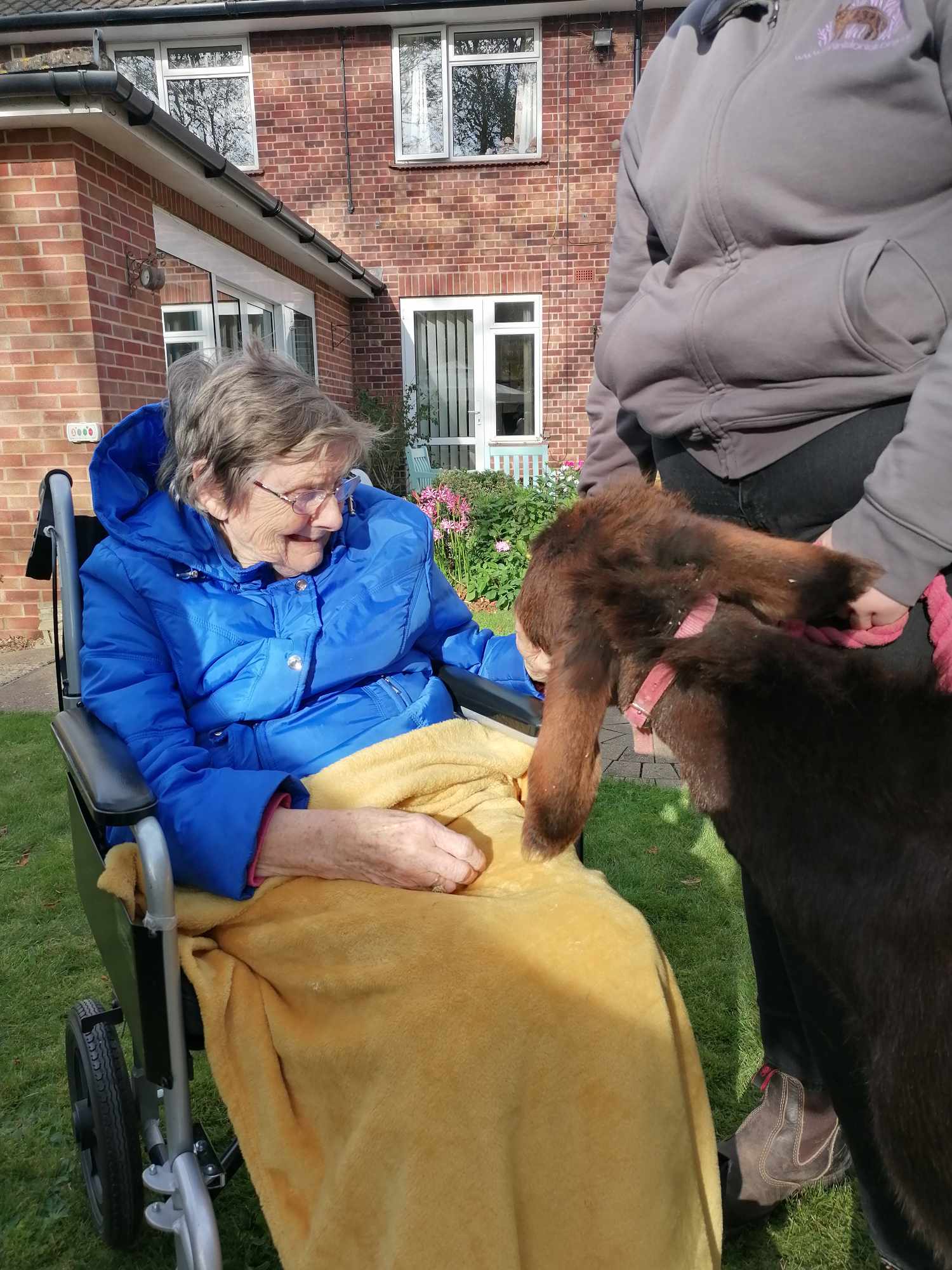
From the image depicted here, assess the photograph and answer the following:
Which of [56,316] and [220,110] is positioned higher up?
[220,110]

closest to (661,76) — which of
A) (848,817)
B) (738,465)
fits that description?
(738,465)

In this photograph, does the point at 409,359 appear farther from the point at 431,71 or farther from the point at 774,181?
the point at 774,181

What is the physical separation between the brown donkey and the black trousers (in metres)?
0.13

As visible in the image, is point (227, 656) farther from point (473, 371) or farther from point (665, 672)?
point (473, 371)

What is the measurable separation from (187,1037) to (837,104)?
6.23ft

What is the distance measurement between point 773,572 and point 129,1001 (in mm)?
1387

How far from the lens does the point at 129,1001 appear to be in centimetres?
171

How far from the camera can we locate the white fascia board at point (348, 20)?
12055 millimetres

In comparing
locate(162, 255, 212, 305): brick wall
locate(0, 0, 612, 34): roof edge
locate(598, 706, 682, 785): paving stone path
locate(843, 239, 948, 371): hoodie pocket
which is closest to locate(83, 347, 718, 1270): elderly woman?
locate(843, 239, 948, 371): hoodie pocket

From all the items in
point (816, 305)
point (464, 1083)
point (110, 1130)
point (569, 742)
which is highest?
point (816, 305)

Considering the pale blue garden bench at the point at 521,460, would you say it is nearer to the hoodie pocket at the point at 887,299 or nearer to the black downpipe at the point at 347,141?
the black downpipe at the point at 347,141

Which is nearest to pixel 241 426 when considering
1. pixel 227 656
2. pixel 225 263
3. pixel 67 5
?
pixel 227 656

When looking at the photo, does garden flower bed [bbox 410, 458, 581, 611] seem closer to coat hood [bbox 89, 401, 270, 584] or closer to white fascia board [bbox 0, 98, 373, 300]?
white fascia board [bbox 0, 98, 373, 300]

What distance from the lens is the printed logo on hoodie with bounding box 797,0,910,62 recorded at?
1.36 m
